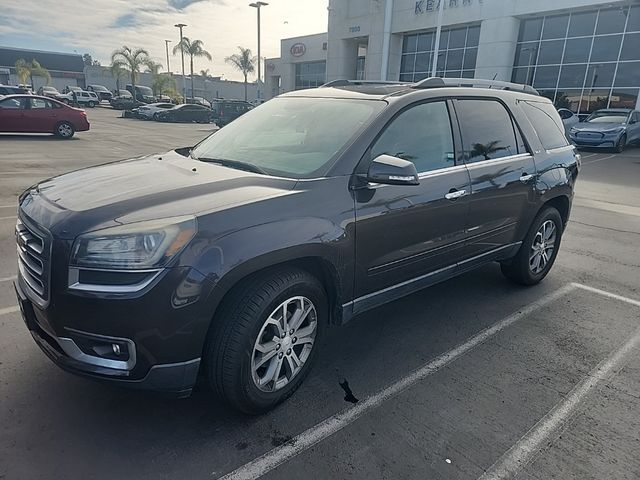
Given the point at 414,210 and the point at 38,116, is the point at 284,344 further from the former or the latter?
the point at 38,116

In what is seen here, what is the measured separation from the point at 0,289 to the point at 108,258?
9.13 feet

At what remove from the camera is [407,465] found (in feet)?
7.70

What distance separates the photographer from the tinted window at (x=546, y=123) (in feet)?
14.9

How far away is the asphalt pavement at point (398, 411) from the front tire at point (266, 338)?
8.0 inches

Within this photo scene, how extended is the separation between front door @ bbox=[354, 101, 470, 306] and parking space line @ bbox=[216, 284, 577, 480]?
614mm

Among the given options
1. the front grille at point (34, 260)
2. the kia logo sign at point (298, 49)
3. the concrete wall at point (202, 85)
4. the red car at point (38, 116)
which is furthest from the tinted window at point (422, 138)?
the concrete wall at point (202, 85)

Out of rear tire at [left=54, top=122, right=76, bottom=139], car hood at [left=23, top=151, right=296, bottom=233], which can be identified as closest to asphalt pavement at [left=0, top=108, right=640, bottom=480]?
car hood at [left=23, top=151, right=296, bottom=233]

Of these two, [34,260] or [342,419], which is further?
A: [342,419]

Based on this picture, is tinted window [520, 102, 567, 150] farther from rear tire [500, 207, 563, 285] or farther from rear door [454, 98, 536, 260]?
rear tire [500, 207, 563, 285]

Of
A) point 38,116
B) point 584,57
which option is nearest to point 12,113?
point 38,116

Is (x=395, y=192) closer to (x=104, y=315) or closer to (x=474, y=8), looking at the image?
(x=104, y=315)

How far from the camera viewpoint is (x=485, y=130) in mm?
3898

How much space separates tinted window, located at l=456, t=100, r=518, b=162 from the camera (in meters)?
3.71

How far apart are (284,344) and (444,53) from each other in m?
32.0
